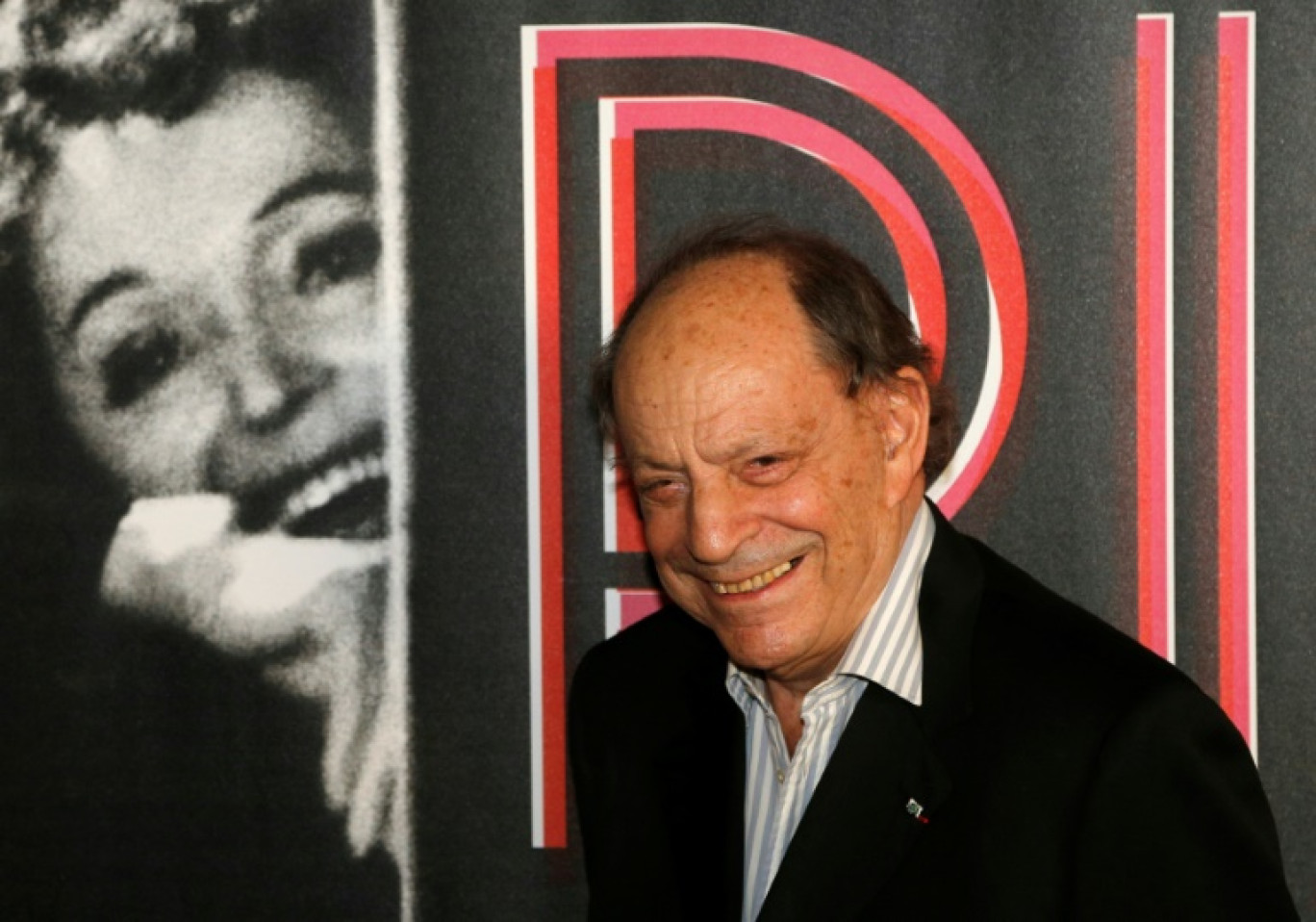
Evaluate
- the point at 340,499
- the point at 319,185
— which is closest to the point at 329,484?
the point at 340,499

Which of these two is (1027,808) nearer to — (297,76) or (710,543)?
(710,543)

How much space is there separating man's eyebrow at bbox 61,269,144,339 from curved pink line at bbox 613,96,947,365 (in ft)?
2.76

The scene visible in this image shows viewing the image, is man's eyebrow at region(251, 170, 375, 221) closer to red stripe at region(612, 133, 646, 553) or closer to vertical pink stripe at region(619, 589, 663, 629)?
red stripe at region(612, 133, 646, 553)

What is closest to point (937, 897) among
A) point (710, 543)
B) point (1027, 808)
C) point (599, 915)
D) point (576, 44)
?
point (1027, 808)

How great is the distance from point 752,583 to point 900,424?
0.23 m

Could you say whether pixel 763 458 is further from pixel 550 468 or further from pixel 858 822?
pixel 550 468

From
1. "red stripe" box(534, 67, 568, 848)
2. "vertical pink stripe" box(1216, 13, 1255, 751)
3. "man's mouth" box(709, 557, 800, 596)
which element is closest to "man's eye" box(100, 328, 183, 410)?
"red stripe" box(534, 67, 568, 848)

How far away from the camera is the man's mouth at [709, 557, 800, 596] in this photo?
1.49m

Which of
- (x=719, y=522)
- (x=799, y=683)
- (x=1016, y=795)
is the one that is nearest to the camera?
(x=1016, y=795)

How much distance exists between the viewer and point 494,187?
1.98 meters

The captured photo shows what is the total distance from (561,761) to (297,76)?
3.39 ft

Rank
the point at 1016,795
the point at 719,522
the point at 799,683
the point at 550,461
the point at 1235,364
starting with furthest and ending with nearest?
the point at 550,461 → the point at 1235,364 → the point at 799,683 → the point at 719,522 → the point at 1016,795

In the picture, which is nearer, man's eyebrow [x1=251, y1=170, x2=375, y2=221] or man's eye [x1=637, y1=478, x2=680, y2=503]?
man's eye [x1=637, y1=478, x2=680, y2=503]

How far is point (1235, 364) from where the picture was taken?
6.19 ft
